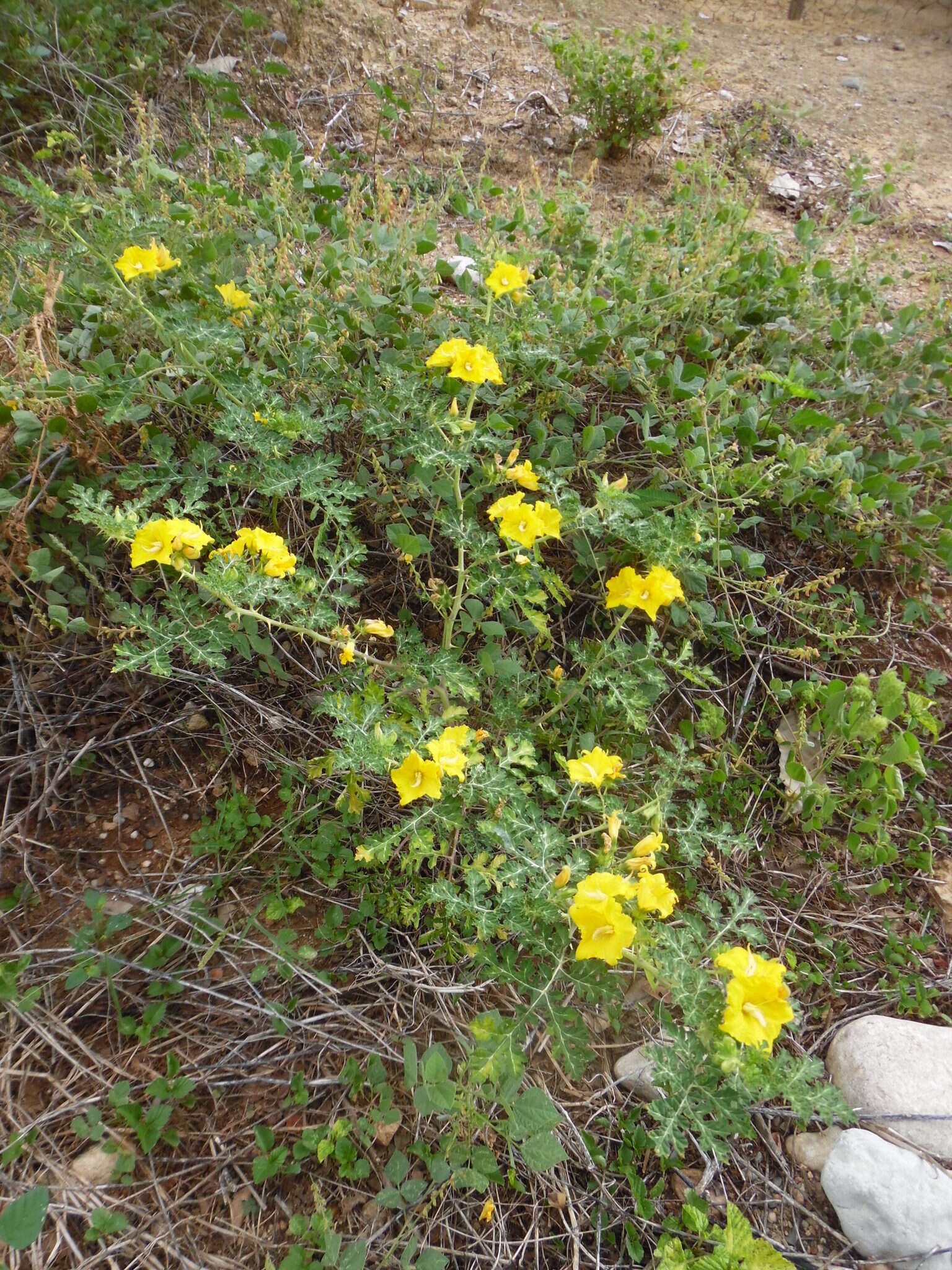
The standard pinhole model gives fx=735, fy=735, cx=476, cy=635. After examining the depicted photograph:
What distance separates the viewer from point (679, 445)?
8.33 ft

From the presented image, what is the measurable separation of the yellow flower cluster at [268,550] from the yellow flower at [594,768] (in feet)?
2.62

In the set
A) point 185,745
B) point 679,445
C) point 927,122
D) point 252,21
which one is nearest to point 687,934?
point 185,745

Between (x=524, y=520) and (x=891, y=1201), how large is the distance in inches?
65.6

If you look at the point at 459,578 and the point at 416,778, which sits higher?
the point at 459,578

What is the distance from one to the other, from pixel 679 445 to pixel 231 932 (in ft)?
6.67

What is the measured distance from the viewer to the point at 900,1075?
1.70m

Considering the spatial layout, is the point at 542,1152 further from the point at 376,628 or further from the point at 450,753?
the point at 376,628

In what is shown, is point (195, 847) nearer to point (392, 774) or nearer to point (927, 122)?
point (392, 774)

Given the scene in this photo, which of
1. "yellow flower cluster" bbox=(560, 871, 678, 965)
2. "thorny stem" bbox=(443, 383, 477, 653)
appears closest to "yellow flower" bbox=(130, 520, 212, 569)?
"thorny stem" bbox=(443, 383, 477, 653)

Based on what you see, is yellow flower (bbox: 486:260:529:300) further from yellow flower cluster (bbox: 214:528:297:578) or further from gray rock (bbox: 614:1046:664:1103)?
gray rock (bbox: 614:1046:664:1103)

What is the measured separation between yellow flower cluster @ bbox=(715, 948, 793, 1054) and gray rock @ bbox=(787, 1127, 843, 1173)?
57 centimetres

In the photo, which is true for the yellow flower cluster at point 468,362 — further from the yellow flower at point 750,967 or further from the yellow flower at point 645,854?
the yellow flower at point 750,967

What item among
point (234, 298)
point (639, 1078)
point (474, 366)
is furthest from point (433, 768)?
point (234, 298)

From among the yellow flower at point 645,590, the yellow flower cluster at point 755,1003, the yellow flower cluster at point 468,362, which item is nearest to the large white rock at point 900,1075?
the yellow flower cluster at point 755,1003
